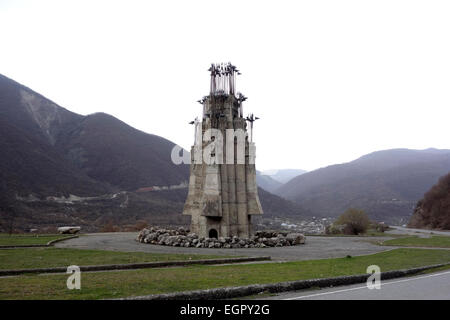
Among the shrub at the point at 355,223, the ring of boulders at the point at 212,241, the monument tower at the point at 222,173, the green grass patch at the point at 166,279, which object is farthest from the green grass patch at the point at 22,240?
the shrub at the point at 355,223

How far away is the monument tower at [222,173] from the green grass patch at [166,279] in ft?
37.9

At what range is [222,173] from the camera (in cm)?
2675

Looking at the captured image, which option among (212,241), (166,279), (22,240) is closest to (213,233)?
(212,241)

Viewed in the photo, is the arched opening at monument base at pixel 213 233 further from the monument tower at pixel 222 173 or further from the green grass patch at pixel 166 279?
the green grass patch at pixel 166 279

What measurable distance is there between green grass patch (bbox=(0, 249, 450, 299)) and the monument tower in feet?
37.9

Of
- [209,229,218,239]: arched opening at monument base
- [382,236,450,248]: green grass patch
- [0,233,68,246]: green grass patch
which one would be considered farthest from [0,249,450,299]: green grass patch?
[0,233,68,246]: green grass patch

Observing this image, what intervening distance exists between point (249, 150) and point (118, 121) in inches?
4031

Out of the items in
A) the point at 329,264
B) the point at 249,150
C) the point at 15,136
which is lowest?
the point at 329,264

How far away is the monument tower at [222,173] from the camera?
2622 centimetres

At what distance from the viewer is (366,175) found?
489 feet

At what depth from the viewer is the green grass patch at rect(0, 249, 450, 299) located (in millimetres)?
8789

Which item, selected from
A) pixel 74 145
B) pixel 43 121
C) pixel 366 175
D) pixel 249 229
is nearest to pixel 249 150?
pixel 249 229

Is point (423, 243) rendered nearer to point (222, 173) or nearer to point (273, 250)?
point (273, 250)
